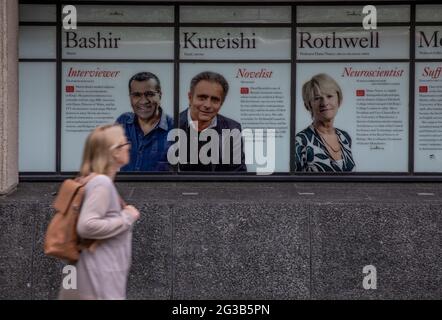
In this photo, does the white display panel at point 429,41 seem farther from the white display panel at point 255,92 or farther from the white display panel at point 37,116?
the white display panel at point 37,116

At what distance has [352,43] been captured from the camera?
10.6 m

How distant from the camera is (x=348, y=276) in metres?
8.91

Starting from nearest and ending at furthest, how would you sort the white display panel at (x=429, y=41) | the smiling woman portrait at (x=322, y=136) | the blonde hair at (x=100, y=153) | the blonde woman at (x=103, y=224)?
the blonde woman at (x=103, y=224) < the blonde hair at (x=100, y=153) < the white display panel at (x=429, y=41) < the smiling woman portrait at (x=322, y=136)

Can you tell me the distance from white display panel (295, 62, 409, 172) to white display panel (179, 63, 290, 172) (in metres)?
0.20

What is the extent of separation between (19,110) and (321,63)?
4.00 m

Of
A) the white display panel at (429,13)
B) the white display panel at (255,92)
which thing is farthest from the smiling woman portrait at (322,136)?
the white display panel at (429,13)

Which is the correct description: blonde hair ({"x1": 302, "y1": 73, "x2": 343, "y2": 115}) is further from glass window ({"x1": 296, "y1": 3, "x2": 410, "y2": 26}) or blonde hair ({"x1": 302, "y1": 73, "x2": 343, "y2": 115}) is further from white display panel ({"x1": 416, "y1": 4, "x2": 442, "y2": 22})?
white display panel ({"x1": 416, "y1": 4, "x2": 442, "y2": 22})

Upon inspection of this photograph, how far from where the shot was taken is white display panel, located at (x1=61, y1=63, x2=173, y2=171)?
10.5 m

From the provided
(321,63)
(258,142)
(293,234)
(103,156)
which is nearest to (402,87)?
(321,63)

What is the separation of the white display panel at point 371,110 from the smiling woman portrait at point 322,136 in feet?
0.22

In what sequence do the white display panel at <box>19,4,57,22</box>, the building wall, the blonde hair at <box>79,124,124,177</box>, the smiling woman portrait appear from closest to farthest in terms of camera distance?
1. the blonde hair at <box>79,124,124,177</box>
2. the building wall
3. the white display panel at <box>19,4,57,22</box>
4. the smiling woman portrait

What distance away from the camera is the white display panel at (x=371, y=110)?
10609mm

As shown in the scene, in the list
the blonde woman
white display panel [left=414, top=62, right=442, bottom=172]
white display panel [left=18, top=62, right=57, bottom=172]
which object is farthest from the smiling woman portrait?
the blonde woman

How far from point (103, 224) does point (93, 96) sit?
585 centimetres
